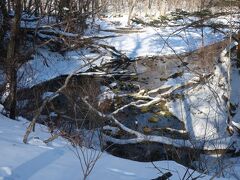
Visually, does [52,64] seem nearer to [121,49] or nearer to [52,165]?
[121,49]

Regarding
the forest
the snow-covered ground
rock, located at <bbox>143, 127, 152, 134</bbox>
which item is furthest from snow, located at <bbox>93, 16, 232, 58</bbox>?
rock, located at <bbox>143, 127, 152, 134</bbox>

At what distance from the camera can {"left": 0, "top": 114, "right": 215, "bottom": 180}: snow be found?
12.7 ft

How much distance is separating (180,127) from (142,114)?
3.99ft

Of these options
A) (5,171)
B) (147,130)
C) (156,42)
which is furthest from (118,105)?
(5,171)

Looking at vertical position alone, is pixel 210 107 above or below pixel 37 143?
below

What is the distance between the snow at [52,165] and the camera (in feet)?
12.7

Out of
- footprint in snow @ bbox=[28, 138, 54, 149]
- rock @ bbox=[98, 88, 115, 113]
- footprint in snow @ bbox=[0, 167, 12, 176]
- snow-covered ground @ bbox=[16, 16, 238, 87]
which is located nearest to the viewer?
footprint in snow @ bbox=[0, 167, 12, 176]

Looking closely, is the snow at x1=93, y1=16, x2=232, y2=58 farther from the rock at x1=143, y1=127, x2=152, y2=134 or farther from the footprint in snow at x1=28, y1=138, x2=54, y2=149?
the footprint in snow at x1=28, y1=138, x2=54, y2=149

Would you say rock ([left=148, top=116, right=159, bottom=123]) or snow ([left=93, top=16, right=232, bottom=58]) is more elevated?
snow ([left=93, top=16, right=232, bottom=58])

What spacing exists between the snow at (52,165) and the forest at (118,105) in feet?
0.04

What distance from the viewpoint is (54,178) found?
386 cm

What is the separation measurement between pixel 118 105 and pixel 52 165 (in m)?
8.31

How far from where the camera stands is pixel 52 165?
4.29m

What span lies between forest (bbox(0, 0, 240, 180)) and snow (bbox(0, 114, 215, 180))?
0.01 meters
